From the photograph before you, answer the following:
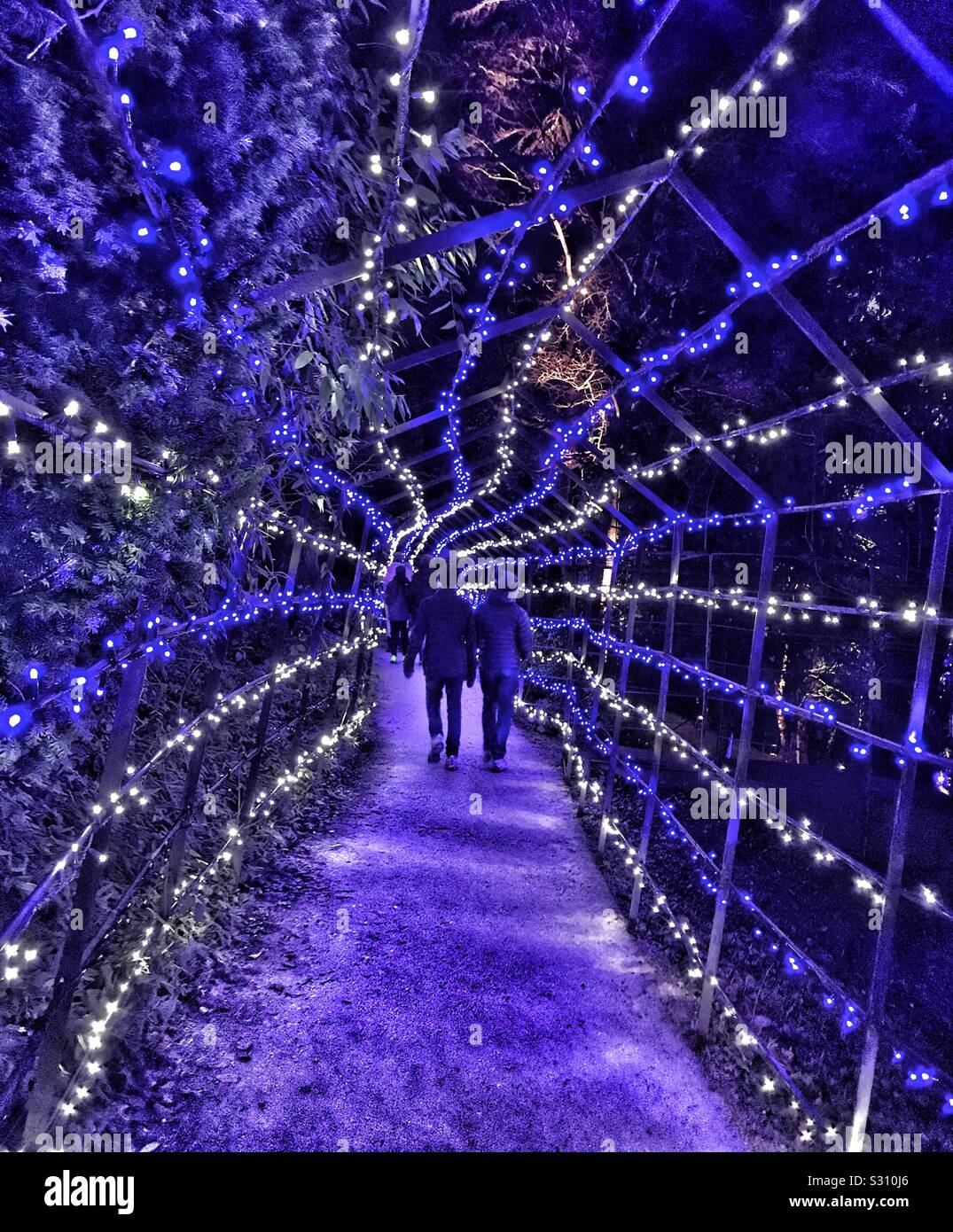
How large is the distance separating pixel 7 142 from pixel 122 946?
3.29 m

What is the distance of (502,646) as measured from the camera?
24.3 ft

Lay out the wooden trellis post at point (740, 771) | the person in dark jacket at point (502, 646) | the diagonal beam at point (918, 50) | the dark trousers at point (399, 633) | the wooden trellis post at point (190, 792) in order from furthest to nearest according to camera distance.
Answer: the dark trousers at point (399, 633) < the person in dark jacket at point (502, 646) < the wooden trellis post at point (190, 792) < the wooden trellis post at point (740, 771) < the diagonal beam at point (918, 50)

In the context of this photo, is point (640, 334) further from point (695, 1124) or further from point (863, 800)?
point (695, 1124)

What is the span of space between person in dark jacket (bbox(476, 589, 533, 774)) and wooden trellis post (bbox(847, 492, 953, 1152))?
16.7 feet

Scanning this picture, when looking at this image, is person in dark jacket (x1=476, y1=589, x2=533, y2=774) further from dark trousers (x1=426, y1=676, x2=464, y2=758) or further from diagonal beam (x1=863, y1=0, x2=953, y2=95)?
diagonal beam (x1=863, y1=0, x2=953, y2=95)

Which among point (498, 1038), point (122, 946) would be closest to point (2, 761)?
point (122, 946)

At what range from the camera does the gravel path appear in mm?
2670

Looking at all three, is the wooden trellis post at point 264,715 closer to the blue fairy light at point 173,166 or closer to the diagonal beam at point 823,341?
the blue fairy light at point 173,166

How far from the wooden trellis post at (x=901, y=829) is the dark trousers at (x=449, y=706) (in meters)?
5.08

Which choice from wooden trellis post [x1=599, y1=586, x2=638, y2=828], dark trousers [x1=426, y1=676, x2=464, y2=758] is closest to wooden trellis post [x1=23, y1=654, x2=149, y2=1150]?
wooden trellis post [x1=599, y1=586, x2=638, y2=828]

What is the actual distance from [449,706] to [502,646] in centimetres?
87

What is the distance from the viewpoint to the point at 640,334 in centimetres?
725

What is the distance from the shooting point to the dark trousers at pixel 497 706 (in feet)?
24.5

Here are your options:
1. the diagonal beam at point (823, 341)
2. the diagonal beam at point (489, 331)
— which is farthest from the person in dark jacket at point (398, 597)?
the diagonal beam at point (823, 341)
